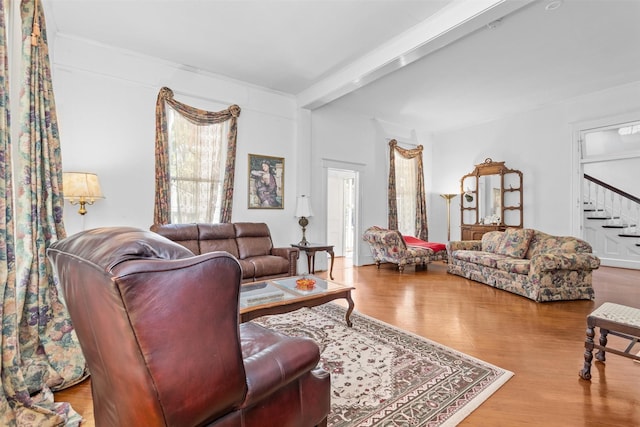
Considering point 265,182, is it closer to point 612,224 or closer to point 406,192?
point 406,192

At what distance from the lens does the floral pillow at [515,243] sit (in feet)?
15.4

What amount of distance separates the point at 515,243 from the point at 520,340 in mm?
2539

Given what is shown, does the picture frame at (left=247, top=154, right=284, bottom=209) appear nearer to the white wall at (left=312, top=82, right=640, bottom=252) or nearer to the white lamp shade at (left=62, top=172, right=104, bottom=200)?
the white wall at (left=312, top=82, right=640, bottom=252)

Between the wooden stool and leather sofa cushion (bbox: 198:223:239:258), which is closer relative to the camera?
the wooden stool

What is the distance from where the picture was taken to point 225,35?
372cm

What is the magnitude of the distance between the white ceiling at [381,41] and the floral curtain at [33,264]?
154 centimetres

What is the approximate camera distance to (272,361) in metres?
1.18

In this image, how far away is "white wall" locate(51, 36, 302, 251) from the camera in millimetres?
3756

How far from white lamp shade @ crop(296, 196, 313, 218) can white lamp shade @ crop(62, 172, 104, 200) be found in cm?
283

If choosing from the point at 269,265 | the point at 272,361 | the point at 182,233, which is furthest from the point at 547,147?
the point at 272,361

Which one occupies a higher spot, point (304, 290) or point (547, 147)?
point (547, 147)

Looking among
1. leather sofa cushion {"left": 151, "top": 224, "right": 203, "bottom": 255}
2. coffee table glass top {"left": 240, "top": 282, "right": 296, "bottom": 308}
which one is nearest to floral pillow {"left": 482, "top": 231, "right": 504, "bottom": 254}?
coffee table glass top {"left": 240, "top": 282, "right": 296, "bottom": 308}

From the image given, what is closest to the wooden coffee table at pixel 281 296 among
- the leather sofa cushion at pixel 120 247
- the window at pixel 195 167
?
the leather sofa cushion at pixel 120 247

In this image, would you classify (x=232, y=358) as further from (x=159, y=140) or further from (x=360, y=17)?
(x=159, y=140)
